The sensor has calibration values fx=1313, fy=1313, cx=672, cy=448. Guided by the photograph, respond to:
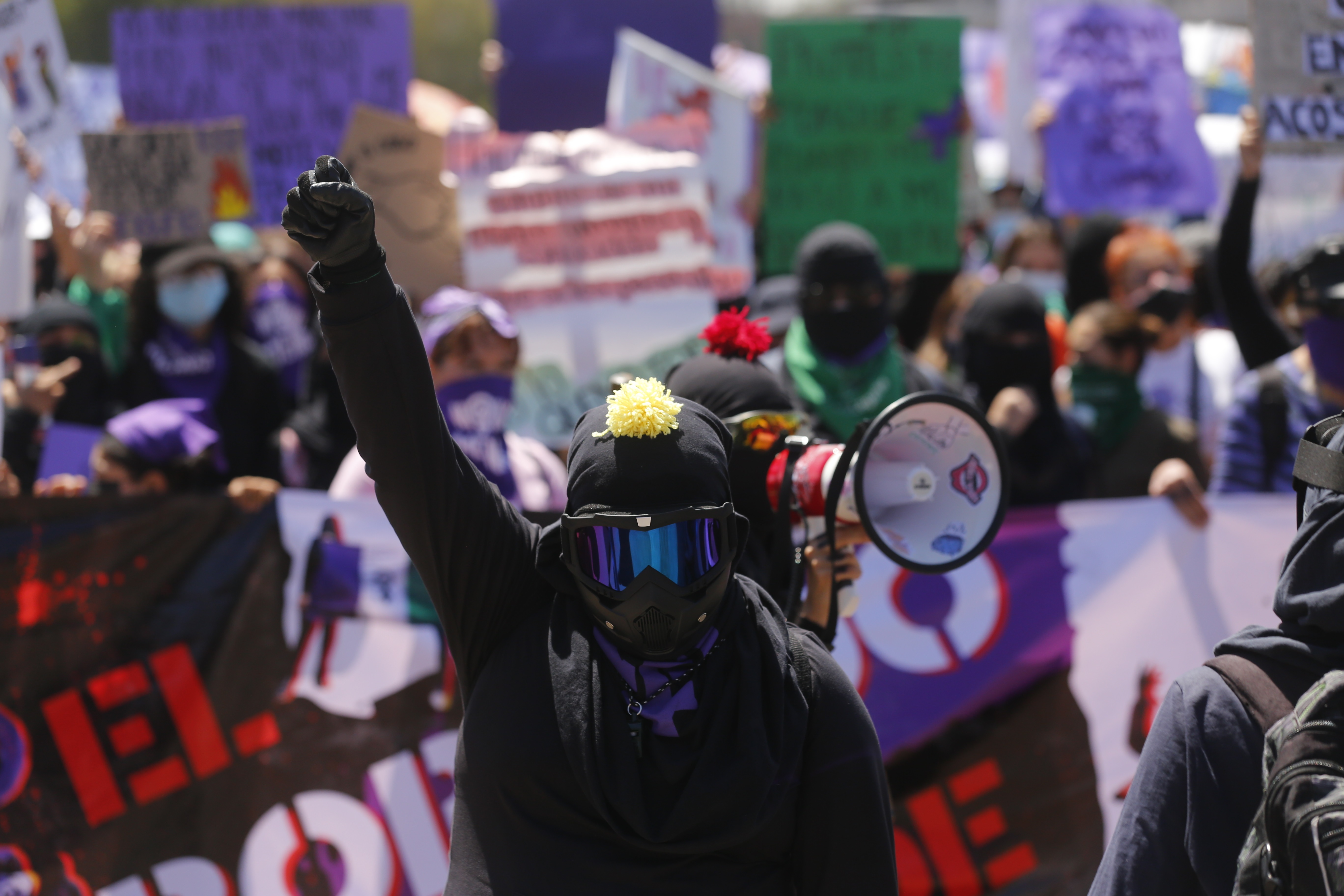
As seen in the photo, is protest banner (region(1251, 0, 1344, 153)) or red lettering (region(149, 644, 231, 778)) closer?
red lettering (region(149, 644, 231, 778))

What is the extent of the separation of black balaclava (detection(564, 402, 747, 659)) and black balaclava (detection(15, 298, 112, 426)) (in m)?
3.67

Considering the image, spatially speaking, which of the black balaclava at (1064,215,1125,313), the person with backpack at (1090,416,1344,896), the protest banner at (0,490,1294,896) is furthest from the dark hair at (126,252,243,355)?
the person with backpack at (1090,416,1344,896)

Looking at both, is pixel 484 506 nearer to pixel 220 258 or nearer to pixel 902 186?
pixel 220 258

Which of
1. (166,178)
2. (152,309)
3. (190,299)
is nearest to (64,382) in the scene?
(152,309)

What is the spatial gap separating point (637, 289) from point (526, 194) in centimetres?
55

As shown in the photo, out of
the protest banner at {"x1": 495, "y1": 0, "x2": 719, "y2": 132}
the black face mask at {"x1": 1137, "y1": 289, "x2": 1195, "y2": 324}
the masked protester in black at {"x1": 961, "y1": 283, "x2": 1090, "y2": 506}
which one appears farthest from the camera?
the black face mask at {"x1": 1137, "y1": 289, "x2": 1195, "y2": 324}

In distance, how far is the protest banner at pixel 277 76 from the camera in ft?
17.5

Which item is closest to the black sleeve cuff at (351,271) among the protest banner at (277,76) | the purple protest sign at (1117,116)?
the protest banner at (277,76)

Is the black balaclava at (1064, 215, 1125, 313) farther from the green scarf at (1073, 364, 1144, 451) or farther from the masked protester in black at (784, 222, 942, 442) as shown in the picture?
the masked protester in black at (784, 222, 942, 442)

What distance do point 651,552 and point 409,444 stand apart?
37 cm

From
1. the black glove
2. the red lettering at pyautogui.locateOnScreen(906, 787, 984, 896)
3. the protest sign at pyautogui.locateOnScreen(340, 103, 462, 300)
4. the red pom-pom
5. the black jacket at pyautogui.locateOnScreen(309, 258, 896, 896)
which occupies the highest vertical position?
the protest sign at pyautogui.locateOnScreen(340, 103, 462, 300)

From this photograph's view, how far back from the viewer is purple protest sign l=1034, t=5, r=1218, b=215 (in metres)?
5.92

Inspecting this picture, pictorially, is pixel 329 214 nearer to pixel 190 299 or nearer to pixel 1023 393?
pixel 1023 393

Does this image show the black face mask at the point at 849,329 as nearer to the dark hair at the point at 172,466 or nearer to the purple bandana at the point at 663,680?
the dark hair at the point at 172,466
